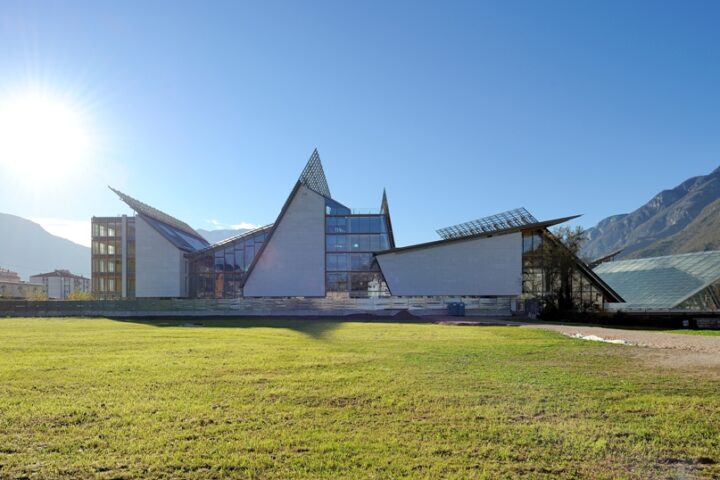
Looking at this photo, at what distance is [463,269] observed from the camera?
50344 mm

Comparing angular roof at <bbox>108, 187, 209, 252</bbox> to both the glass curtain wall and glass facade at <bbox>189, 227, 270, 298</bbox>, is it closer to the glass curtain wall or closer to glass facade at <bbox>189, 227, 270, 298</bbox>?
glass facade at <bbox>189, 227, 270, 298</bbox>

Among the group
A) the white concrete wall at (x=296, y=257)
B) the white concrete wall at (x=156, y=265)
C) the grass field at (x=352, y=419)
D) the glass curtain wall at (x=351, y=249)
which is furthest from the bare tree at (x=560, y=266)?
the white concrete wall at (x=156, y=265)

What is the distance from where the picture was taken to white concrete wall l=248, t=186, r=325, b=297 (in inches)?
2210

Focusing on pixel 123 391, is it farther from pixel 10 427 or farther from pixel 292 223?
pixel 292 223

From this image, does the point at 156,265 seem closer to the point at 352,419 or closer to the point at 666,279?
the point at 352,419

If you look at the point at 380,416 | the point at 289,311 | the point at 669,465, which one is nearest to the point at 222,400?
the point at 380,416

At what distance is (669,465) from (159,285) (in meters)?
64.4

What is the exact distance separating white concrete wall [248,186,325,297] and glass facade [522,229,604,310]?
23054 millimetres

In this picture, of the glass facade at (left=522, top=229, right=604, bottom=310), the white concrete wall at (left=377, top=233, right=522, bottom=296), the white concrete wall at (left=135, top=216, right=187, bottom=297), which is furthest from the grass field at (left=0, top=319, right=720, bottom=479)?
the white concrete wall at (left=135, top=216, right=187, bottom=297)

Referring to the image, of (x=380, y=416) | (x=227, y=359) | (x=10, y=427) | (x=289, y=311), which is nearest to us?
(x=10, y=427)

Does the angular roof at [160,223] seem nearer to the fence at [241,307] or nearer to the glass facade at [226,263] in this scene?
the glass facade at [226,263]

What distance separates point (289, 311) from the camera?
4350 cm

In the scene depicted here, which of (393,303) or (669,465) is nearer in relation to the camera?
(669,465)

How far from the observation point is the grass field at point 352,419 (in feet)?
18.4
